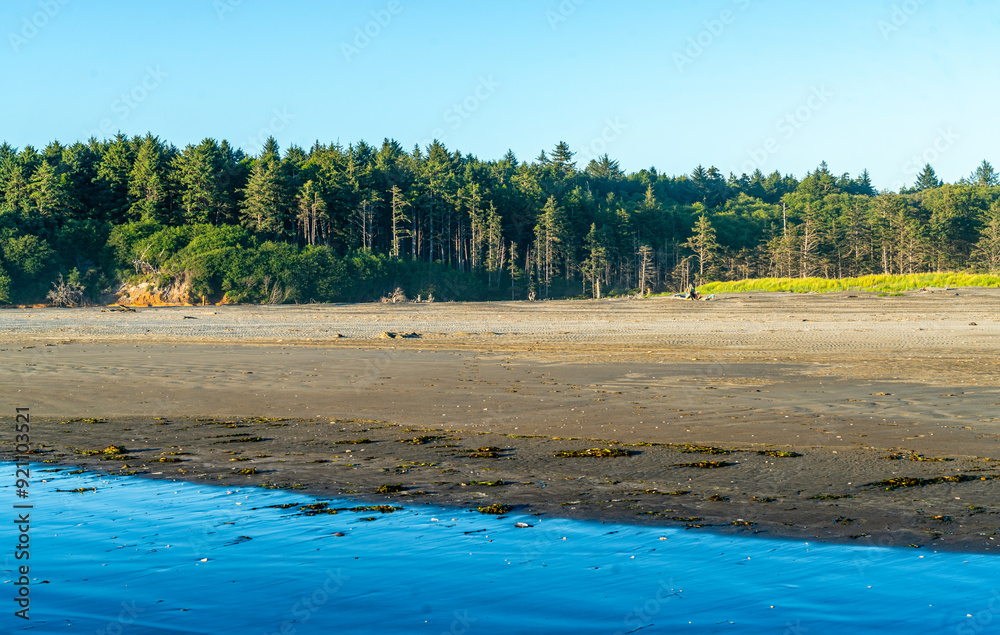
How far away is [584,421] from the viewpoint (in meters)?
11.2

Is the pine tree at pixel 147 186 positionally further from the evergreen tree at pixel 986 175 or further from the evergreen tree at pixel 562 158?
the evergreen tree at pixel 986 175

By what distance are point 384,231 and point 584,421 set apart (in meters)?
84.1

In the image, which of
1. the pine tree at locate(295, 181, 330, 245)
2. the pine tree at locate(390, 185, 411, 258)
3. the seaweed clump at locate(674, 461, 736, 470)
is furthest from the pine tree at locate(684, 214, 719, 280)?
the seaweed clump at locate(674, 461, 736, 470)

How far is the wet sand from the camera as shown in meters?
7.20

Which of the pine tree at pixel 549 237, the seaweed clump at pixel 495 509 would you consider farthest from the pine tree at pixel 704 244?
the seaweed clump at pixel 495 509

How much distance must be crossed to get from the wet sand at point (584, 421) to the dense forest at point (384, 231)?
45369 mm

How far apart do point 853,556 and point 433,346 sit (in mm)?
17551

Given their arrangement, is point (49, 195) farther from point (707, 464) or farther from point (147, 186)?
point (707, 464)

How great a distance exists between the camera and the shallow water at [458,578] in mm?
4695

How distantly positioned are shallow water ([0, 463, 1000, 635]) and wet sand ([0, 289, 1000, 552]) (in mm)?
591

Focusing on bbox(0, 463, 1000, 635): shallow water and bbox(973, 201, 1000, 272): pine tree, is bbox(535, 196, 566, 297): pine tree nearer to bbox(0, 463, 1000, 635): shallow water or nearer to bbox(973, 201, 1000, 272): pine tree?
bbox(973, 201, 1000, 272): pine tree

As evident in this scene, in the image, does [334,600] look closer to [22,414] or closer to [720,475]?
[720,475]

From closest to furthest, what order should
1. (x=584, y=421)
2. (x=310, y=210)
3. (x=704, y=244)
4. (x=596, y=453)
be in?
(x=596, y=453) → (x=584, y=421) → (x=310, y=210) → (x=704, y=244)

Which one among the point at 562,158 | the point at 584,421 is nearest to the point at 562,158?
the point at 562,158
